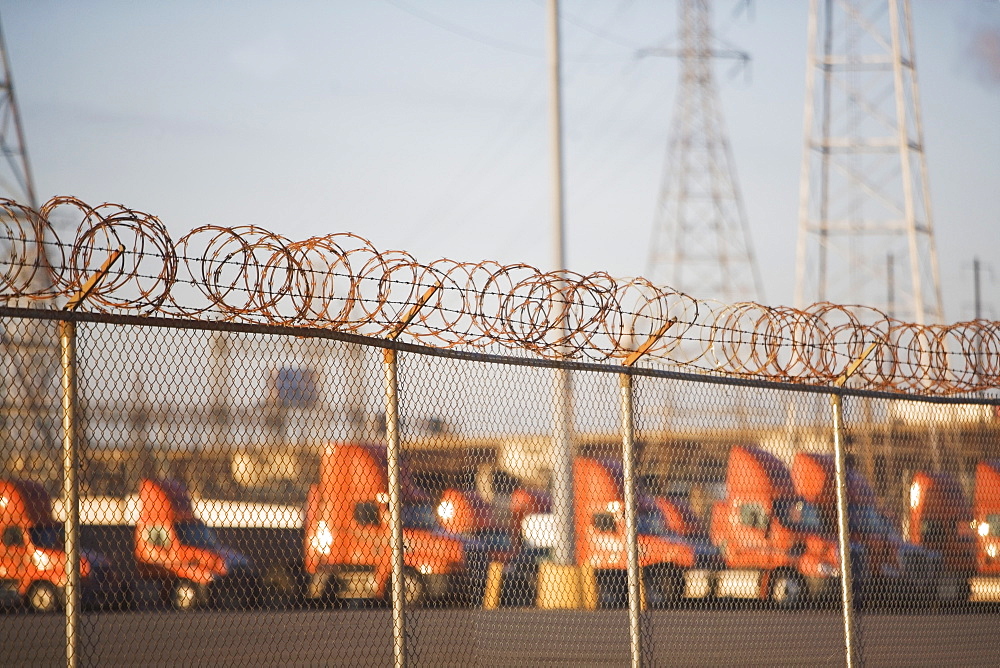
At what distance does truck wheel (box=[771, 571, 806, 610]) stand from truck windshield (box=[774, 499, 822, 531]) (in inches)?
29.8

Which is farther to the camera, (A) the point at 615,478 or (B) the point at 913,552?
(A) the point at 615,478

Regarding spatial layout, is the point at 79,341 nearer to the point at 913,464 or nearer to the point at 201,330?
the point at 201,330

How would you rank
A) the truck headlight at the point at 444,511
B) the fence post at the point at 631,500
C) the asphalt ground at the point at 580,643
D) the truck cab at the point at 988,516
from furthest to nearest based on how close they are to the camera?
the truck cab at the point at 988,516, the asphalt ground at the point at 580,643, the truck headlight at the point at 444,511, the fence post at the point at 631,500

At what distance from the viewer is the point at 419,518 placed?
12312 millimetres

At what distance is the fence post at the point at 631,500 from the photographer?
7.17 m

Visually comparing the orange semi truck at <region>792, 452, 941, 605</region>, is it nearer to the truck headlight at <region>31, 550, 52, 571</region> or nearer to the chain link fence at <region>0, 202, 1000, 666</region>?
the chain link fence at <region>0, 202, 1000, 666</region>

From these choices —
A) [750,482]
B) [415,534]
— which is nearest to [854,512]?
[750,482]

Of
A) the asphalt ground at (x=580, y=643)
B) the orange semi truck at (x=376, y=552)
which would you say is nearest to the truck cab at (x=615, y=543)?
the asphalt ground at (x=580, y=643)

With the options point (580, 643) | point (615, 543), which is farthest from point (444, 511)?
point (615, 543)

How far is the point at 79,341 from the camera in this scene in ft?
17.5

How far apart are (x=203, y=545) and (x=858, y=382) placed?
909 cm

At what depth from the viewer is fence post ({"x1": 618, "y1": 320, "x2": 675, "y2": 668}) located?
717cm

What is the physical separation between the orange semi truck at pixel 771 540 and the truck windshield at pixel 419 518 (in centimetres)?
302

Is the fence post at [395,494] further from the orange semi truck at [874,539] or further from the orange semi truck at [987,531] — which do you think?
the orange semi truck at [987,531]
